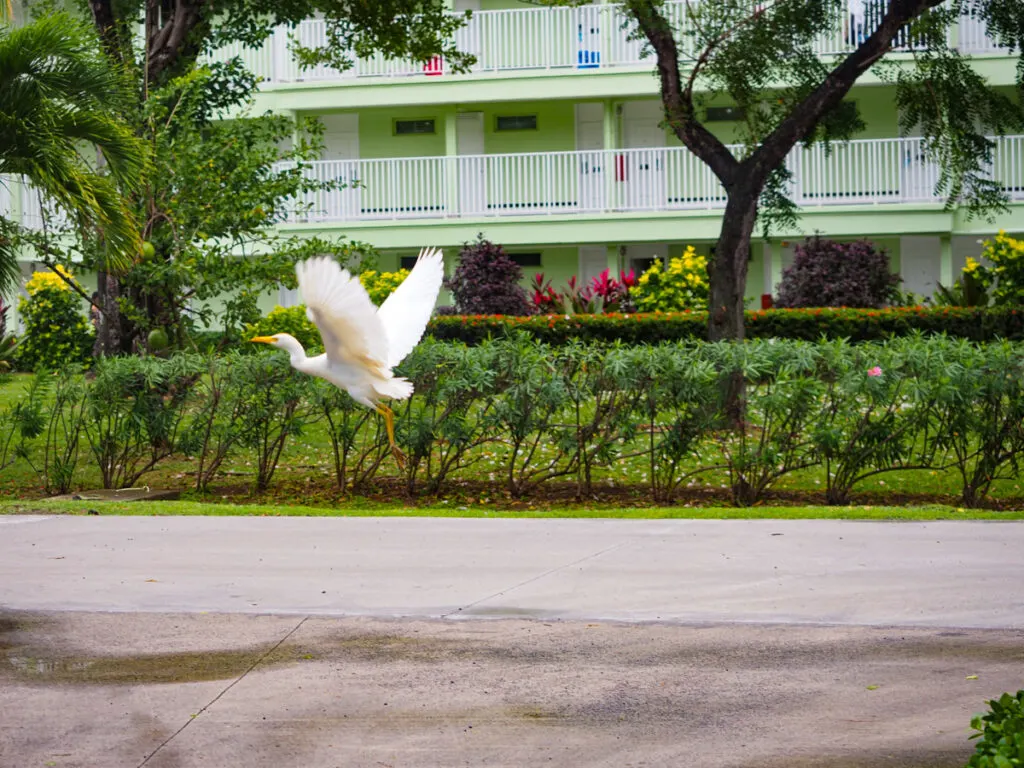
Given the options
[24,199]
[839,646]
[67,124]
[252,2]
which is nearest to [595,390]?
[67,124]

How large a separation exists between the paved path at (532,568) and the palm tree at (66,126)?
9.20 feet

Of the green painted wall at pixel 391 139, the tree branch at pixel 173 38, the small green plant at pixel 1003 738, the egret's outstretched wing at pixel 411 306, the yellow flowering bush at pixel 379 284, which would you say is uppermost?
the green painted wall at pixel 391 139

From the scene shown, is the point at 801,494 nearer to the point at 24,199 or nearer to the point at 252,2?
the point at 252,2

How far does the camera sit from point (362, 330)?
30.1 ft

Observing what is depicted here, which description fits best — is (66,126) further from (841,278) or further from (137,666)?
(841,278)

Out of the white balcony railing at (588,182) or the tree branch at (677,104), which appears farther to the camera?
the white balcony railing at (588,182)

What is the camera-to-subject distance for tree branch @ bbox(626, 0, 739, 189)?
13719mm

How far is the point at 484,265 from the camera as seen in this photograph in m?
22.9

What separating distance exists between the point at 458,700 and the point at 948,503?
23.4ft

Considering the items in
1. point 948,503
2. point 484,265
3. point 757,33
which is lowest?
point 948,503

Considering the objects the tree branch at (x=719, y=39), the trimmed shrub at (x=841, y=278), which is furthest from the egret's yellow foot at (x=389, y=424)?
the trimmed shrub at (x=841, y=278)

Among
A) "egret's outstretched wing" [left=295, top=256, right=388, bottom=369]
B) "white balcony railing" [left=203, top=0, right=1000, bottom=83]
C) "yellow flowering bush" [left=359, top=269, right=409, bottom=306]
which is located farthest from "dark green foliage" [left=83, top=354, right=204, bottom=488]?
"white balcony railing" [left=203, top=0, right=1000, bottom=83]

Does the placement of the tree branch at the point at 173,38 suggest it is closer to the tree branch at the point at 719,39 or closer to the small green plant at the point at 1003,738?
the tree branch at the point at 719,39

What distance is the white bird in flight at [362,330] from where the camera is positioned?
8641mm
